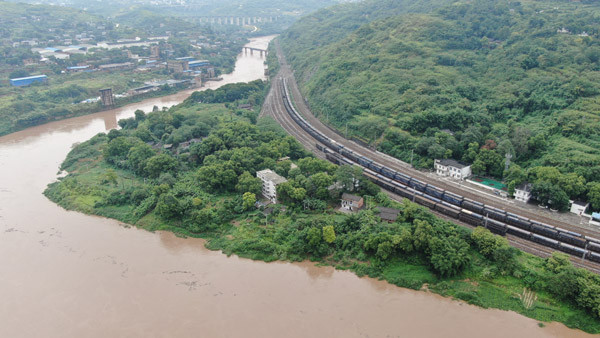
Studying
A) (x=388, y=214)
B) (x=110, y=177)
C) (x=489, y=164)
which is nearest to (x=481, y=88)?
(x=489, y=164)

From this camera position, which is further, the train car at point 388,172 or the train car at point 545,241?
the train car at point 388,172

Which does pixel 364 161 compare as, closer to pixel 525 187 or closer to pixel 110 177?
pixel 525 187

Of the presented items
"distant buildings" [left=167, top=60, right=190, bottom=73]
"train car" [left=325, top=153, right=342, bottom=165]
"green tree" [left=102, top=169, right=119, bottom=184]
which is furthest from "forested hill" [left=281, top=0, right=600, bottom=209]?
"green tree" [left=102, top=169, right=119, bottom=184]

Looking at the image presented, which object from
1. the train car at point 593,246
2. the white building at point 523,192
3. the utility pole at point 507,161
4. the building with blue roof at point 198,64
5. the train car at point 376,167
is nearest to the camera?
the train car at point 593,246

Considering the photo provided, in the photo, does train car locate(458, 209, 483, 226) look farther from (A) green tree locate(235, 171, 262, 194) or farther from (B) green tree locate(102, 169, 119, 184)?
(B) green tree locate(102, 169, 119, 184)

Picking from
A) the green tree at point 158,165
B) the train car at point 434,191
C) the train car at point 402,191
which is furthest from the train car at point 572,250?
the green tree at point 158,165

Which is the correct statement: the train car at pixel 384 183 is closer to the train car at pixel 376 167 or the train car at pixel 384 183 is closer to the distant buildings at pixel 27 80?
the train car at pixel 376 167

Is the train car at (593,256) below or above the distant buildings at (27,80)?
above
